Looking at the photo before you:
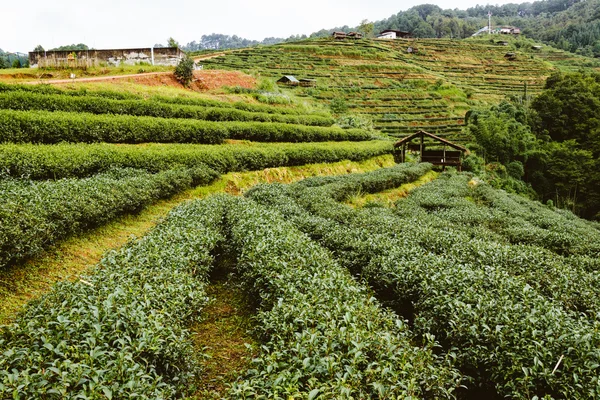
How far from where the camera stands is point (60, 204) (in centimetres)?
729

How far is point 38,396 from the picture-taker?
264 cm

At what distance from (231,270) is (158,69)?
27.7 m

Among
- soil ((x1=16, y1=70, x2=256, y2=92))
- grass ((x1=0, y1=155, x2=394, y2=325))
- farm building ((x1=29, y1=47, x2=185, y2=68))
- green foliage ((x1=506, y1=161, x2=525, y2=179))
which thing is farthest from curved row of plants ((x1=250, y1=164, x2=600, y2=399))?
green foliage ((x1=506, y1=161, x2=525, y2=179))

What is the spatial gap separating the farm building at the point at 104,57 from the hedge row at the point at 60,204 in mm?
23529

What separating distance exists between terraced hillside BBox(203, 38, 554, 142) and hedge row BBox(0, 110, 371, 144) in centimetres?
3028

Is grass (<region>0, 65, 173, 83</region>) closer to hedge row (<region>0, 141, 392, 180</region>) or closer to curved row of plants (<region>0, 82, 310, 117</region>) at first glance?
curved row of plants (<region>0, 82, 310, 117</region>)

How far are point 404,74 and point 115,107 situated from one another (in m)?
68.6

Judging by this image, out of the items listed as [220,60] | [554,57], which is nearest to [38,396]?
[220,60]

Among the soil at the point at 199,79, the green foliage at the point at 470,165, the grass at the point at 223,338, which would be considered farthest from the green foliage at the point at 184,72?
the green foliage at the point at 470,165

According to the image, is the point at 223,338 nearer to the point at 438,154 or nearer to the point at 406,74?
the point at 438,154

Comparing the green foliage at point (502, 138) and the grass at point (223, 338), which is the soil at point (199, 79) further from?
the green foliage at point (502, 138)

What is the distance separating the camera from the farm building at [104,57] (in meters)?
28.3

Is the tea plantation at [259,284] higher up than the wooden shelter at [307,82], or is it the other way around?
the wooden shelter at [307,82]

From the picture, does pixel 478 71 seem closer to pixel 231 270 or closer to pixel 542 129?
pixel 542 129
